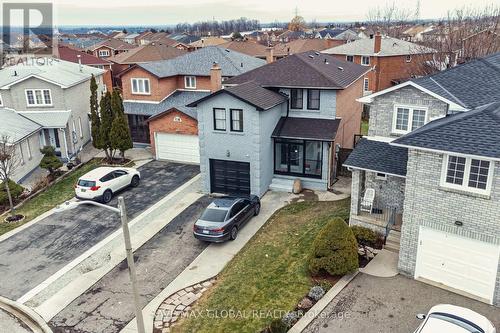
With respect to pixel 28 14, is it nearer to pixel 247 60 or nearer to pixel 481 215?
pixel 247 60

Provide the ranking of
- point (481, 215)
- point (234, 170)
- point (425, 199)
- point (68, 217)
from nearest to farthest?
point (481, 215) → point (425, 199) → point (68, 217) → point (234, 170)

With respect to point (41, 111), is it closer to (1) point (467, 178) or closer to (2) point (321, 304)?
(2) point (321, 304)

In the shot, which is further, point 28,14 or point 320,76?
point 28,14

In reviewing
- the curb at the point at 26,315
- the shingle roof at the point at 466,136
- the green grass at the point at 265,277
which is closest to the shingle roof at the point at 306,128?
the green grass at the point at 265,277

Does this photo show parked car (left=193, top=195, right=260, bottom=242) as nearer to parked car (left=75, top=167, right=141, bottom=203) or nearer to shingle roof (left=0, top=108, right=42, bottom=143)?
parked car (left=75, top=167, right=141, bottom=203)

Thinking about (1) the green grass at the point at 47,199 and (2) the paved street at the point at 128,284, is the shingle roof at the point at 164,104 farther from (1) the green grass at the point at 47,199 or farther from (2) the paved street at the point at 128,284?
(2) the paved street at the point at 128,284

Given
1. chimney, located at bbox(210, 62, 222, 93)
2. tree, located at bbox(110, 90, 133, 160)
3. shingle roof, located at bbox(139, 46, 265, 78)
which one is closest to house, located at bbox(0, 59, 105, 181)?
tree, located at bbox(110, 90, 133, 160)

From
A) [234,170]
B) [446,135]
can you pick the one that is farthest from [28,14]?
[446,135]
